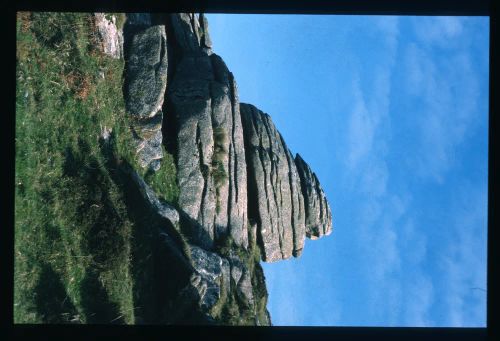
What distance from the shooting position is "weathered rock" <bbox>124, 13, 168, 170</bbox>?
2380 cm

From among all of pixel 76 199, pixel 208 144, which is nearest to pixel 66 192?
pixel 76 199

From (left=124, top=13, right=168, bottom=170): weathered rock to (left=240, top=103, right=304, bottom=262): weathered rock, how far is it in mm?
7997

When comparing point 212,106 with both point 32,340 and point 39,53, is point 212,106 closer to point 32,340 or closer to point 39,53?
point 39,53

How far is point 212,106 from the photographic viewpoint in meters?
27.4

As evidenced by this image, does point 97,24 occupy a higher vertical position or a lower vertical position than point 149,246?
higher

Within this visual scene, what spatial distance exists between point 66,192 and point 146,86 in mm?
9168

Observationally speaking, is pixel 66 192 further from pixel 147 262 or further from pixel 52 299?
pixel 147 262

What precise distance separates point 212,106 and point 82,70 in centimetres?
915

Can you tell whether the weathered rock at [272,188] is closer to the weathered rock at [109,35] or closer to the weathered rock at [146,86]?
the weathered rock at [146,86]

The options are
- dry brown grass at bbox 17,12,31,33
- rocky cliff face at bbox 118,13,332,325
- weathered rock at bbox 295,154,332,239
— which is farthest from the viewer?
weathered rock at bbox 295,154,332,239

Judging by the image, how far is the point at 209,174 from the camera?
2714cm

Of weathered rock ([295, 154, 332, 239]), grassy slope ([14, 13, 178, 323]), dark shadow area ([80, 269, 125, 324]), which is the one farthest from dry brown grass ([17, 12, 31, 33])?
weathered rock ([295, 154, 332, 239])

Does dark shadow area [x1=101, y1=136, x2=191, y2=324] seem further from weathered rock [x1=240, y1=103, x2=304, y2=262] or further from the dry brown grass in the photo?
weathered rock [x1=240, y1=103, x2=304, y2=262]
